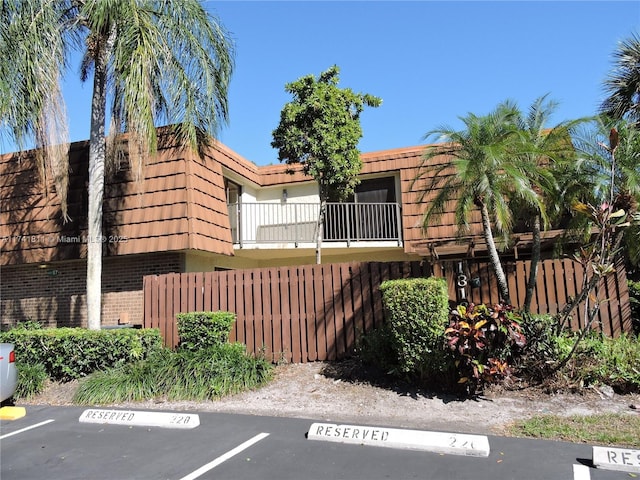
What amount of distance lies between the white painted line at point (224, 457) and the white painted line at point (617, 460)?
11.2 feet

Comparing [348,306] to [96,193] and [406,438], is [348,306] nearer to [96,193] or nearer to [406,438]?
[406,438]

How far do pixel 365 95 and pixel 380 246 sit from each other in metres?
4.29

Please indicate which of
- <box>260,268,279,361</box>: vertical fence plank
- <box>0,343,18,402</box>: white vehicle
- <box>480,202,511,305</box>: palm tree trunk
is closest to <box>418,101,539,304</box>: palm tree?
<box>480,202,511,305</box>: palm tree trunk

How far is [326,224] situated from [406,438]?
9.98 meters

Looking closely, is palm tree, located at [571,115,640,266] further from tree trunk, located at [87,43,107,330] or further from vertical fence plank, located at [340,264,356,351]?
tree trunk, located at [87,43,107,330]

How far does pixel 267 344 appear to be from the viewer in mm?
9516

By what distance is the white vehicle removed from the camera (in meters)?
7.18

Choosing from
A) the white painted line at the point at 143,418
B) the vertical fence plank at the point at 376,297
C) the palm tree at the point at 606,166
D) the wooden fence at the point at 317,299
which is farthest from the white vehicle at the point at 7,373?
the palm tree at the point at 606,166

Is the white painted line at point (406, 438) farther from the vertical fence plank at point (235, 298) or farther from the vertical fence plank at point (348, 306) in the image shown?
the vertical fence plank at point (235, 298)

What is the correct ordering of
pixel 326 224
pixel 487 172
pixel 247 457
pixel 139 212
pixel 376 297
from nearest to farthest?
pixel 247 457, pixel 487 172, pixel 376 297, pixel 139 212, pixel 326 224

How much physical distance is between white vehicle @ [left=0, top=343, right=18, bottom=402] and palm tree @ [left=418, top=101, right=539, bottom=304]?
6.93 meters

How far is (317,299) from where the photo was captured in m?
9.35

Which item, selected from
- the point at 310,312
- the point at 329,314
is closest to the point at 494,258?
the point at 329,314

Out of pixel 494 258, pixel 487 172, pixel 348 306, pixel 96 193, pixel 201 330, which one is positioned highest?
pixel 96 193
